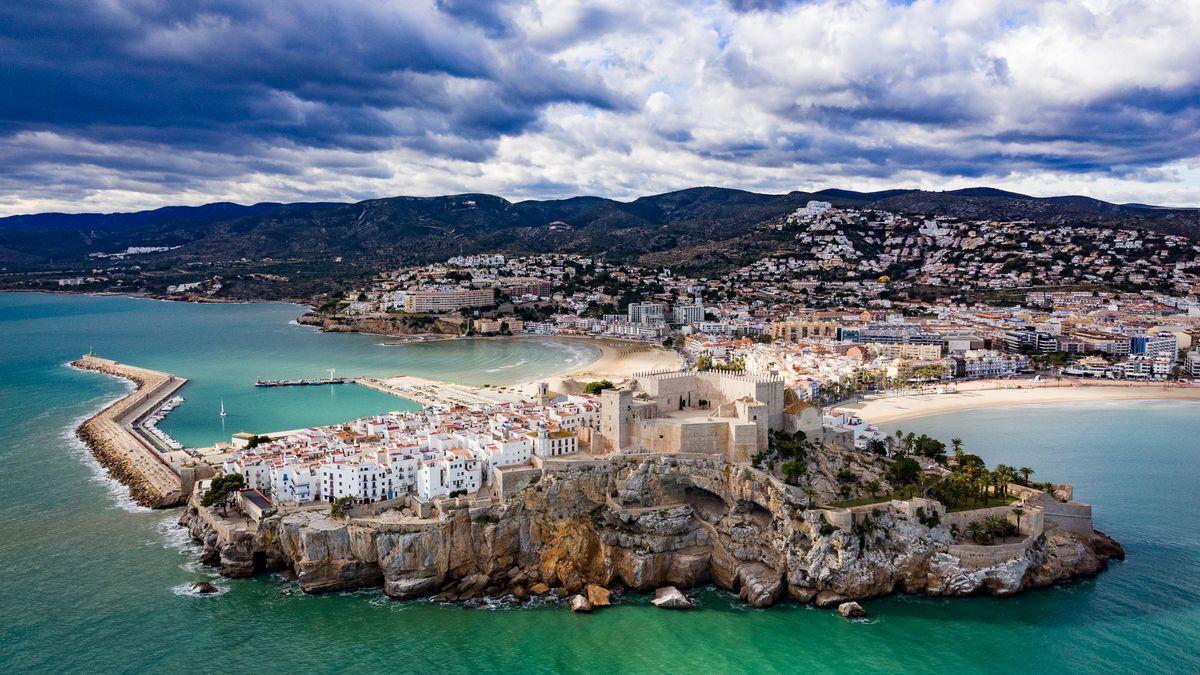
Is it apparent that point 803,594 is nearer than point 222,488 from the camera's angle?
→ Yes

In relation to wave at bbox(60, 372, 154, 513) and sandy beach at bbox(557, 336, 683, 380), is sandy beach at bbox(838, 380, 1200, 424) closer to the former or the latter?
sandy beach at bbox(557, 336, 683, 380)

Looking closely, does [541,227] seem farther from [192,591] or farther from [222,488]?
[192,591]

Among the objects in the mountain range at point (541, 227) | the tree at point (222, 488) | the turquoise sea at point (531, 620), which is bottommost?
the turquoise sea at point (531, 620)

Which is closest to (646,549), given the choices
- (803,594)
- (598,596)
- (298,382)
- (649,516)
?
(649,516)

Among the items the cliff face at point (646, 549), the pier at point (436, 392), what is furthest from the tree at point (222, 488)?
the pier at point (436, 392)

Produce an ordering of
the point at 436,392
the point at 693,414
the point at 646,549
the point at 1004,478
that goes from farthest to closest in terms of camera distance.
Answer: the point at 436,392 → the point at 693,414 → the point at 1004,478 → the point at 646,549

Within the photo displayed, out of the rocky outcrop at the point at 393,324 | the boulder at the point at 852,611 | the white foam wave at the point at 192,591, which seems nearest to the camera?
the boulder at the point at 852,611

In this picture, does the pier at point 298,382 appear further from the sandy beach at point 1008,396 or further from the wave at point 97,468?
the sandy beach at point 1008,396

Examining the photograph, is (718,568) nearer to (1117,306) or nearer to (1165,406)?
(1165,406)
